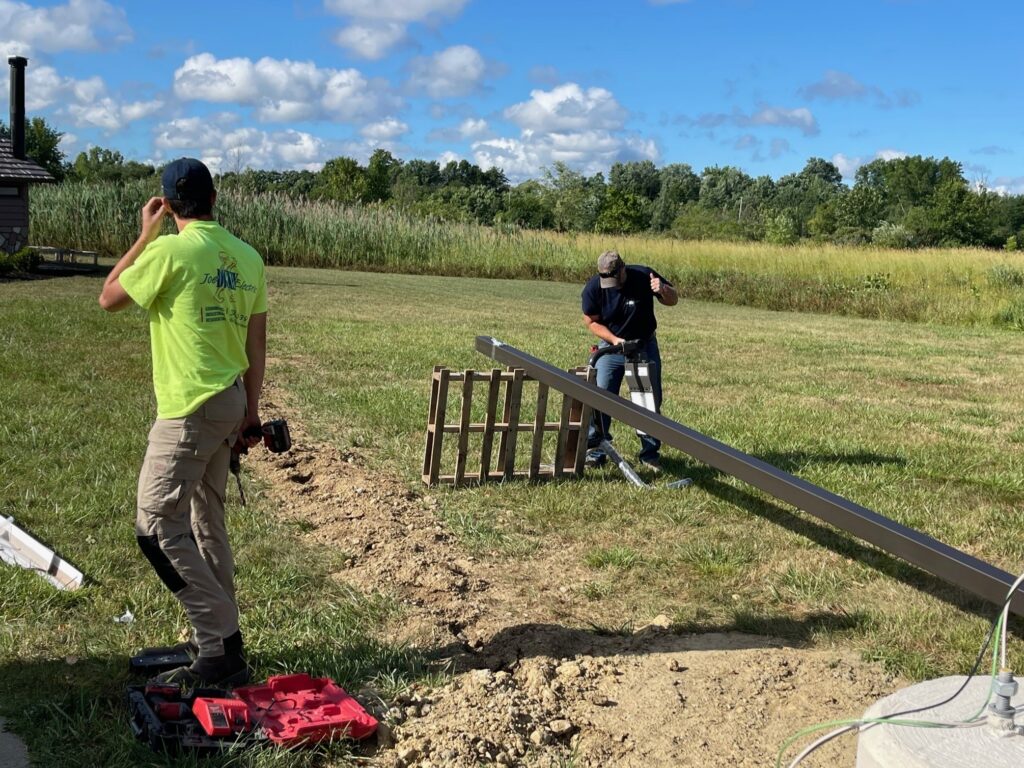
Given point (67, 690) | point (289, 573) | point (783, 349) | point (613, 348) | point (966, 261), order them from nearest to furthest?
point (67, 690) < point (289, 573) < point (613, 348) < point (783, 349) < point (966, 261)

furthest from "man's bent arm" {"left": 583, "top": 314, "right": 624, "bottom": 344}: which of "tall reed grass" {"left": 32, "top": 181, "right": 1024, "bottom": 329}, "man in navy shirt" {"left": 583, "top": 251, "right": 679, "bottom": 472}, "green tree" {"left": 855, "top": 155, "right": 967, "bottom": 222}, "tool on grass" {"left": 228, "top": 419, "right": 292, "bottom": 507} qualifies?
"green tree" {"left": 855, "top": 155, "right": 967, "bottom": 222}

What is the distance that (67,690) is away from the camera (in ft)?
12.5

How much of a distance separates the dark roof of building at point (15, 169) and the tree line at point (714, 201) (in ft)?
94.9

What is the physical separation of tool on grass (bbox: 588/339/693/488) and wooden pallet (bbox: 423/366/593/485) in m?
0.23

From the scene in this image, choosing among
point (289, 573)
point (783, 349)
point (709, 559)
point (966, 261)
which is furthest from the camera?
point (966, 261)

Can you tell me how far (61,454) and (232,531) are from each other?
2.19m

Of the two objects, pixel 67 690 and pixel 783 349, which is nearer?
pixel 67 690

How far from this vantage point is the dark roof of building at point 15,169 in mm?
25094

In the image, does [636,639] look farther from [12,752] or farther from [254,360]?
[12,752]

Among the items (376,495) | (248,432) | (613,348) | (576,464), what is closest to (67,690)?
(248,432)

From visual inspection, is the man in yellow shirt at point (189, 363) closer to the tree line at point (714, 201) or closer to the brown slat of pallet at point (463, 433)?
the brown slat of pallet at point (463, 433)

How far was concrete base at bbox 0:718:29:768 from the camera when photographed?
330 centimetres

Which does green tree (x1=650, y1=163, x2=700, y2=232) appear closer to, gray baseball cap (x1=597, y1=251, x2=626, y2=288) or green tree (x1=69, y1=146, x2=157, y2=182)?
green tree (x1=69, y1=146, x2=157, y2=182)

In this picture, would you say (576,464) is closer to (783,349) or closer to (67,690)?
(67,690)
